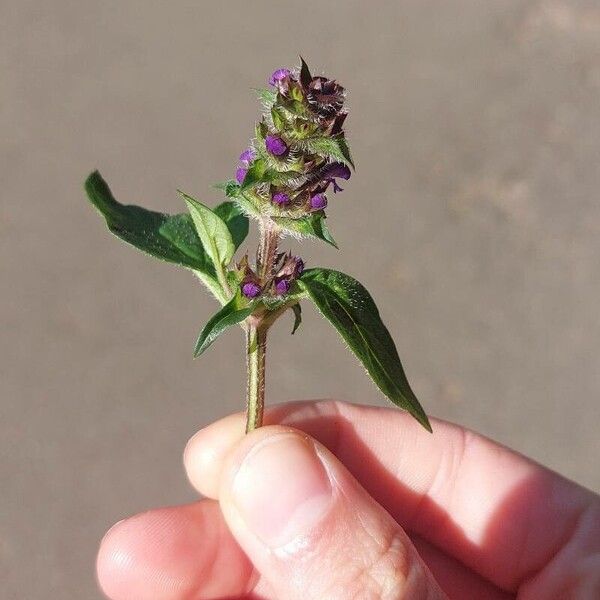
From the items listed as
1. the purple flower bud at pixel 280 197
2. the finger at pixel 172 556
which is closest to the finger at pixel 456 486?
the finger at pixel 172 556

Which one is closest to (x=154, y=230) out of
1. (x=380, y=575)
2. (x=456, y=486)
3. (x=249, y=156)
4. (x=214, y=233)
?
(x=214, y=233)

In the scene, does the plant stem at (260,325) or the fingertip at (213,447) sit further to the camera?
the fingertip at (213,447)

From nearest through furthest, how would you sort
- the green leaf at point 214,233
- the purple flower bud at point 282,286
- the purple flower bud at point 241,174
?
the purple flower bud at point 241,174 → the purple flower bud at point 282,286 → the green leaf at point 214,233

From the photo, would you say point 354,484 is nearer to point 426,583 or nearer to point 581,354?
point 426,583

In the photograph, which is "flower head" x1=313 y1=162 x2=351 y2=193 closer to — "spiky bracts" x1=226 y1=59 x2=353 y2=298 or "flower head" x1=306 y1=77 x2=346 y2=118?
"spiky bracts" x1=226 y1=59 x2=353 y2=298

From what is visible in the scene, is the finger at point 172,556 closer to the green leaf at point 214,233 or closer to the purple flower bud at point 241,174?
the green leaf at point 214,233

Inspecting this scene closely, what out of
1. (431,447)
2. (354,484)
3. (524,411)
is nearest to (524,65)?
(524,411)

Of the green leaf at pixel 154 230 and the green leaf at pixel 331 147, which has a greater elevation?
the green leaf at pixel 331 147

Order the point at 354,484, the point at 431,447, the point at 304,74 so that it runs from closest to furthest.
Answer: the point at 304,74 → the point at 354,484 → the point at 431,447
